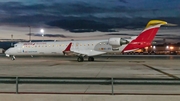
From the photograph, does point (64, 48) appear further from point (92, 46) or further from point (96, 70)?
point (96, 70)

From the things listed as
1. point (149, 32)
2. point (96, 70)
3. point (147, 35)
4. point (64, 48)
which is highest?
point (149, 32)

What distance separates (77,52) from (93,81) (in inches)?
1077

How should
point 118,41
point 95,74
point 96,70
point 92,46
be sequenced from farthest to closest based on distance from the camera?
point 92,46 → point 118,41 → point 96,70 → point 95,74

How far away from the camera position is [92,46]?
35.6 metres

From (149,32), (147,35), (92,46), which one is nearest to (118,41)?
(147,35)

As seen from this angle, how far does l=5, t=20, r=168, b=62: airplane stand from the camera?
32375 mm

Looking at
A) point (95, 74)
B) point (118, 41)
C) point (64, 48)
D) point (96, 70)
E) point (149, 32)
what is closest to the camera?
point (95, 74)

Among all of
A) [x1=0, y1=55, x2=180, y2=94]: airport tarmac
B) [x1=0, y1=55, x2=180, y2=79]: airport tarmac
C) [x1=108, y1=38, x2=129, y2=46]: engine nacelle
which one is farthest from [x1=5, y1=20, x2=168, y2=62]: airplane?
[x1=0, y1=55, x2=180, y2=94]: airport tarmac

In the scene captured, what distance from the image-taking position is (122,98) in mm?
7543

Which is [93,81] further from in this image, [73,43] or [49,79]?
[73,43]

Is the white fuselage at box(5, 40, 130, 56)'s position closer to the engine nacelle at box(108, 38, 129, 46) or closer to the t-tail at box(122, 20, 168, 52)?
the engine nacelle at box(108, 38, 129, 46)

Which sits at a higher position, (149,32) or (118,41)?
(149,32)

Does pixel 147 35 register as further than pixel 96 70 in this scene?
Yes

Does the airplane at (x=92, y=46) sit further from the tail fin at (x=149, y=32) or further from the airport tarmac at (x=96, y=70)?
the airport tarmac at (x=96, y=70)
